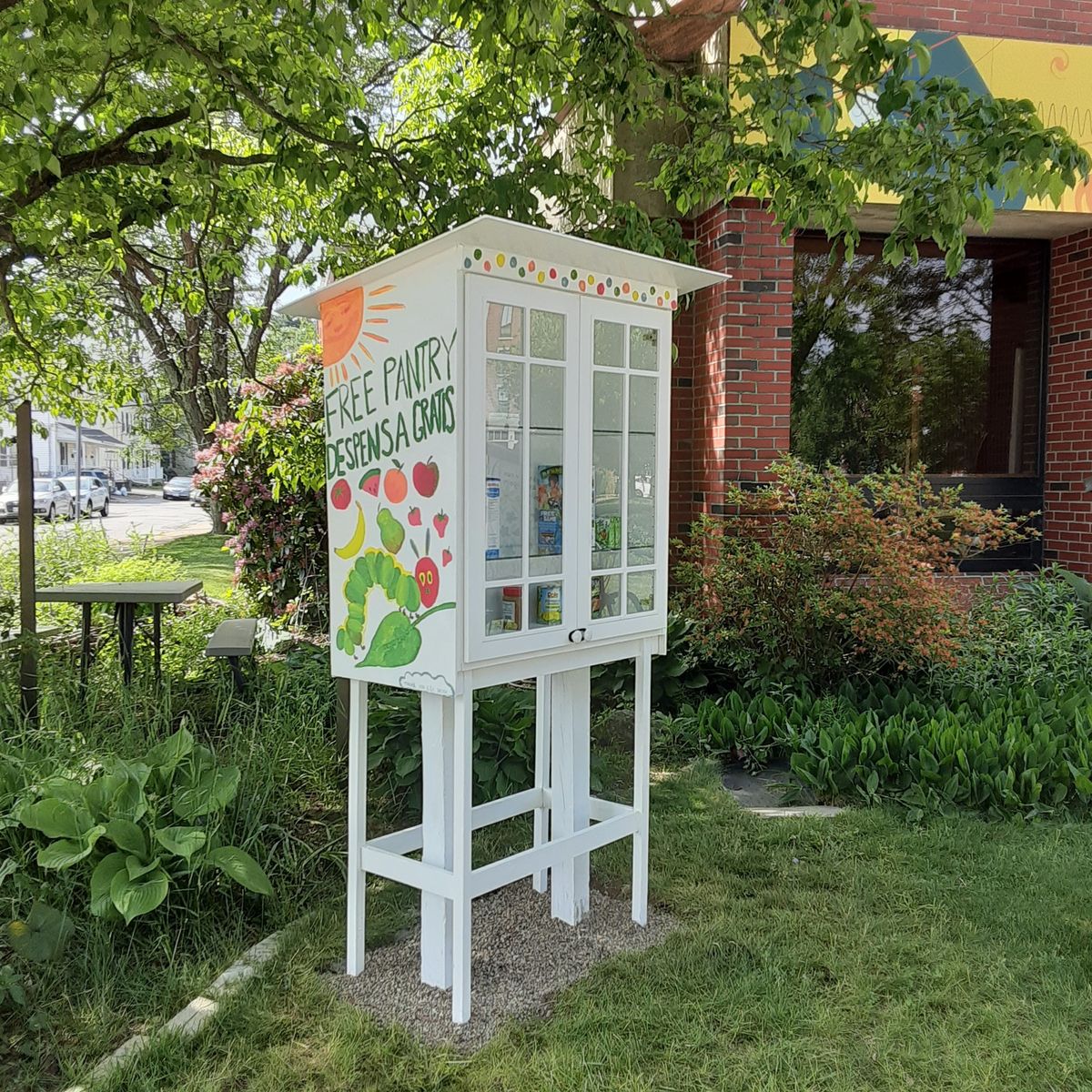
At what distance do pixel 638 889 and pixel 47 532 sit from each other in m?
8.00

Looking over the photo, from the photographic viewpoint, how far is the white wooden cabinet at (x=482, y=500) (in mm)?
2518

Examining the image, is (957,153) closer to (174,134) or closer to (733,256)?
(733,256)

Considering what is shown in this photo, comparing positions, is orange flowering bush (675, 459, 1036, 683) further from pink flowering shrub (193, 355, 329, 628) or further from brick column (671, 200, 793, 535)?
pink flowering shrub (193, 355, 329, 628)

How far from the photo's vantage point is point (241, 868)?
297 centimetres

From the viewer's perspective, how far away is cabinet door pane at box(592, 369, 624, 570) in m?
2.87

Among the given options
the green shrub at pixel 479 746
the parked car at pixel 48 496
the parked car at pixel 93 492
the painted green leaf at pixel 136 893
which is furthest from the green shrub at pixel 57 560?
the parked car at pixel 93 492

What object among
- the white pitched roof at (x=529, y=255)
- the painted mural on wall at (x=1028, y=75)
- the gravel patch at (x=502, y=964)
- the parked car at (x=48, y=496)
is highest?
the painted mural on wall at (x=1028, y=75)

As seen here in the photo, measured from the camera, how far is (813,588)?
17.6 ft

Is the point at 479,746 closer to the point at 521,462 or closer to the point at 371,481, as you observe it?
the point at 371,481

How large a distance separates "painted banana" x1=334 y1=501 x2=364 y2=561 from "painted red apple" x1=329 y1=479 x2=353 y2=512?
0.06 meters

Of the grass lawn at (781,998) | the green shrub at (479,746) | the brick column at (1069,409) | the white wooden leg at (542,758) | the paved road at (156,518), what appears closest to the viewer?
the grass lawn at (781,998)

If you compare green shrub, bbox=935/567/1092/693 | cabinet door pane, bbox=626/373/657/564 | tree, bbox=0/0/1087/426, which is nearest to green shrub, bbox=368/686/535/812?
cabinet door pane, bbox=626/373/657/564

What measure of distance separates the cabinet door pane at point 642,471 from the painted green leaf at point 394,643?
772mm

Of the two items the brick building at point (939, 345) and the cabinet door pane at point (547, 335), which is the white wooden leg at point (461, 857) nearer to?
the cabinet door pane at point (547, 335)
